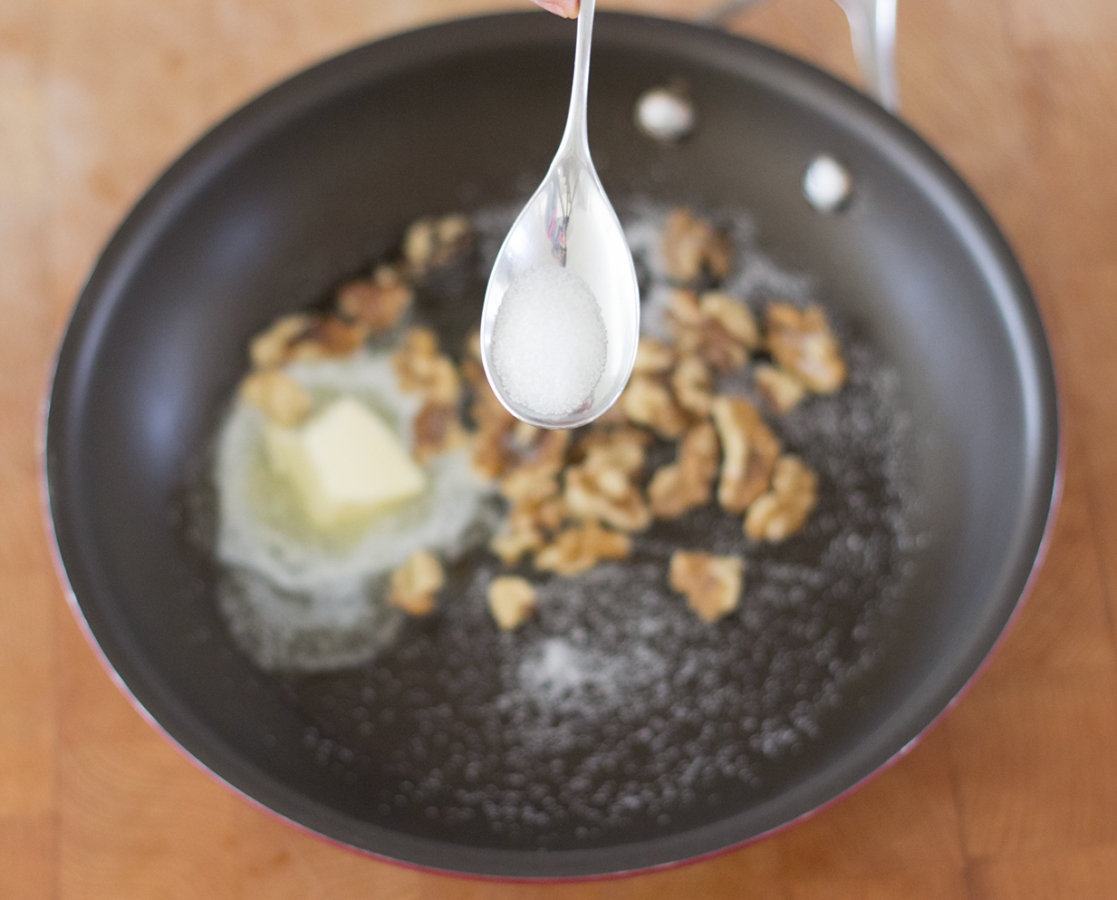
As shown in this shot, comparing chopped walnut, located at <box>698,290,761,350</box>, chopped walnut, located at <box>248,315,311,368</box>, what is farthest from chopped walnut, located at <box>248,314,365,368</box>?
chopped walnut, located at <box>698,290,761,350</box>

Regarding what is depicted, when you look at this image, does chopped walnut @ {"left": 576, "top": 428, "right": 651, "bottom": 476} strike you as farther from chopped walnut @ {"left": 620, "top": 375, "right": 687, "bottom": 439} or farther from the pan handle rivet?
the pan handle rivet

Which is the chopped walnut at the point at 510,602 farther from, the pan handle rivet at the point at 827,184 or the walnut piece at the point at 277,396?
the pan handle rivet at the point at 827,184

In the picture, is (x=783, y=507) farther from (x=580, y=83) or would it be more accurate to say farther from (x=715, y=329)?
(x=580, y=83)

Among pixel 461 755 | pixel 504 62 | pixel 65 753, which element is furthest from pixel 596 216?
pixel 65 753

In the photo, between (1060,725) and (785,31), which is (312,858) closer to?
(1060,725)

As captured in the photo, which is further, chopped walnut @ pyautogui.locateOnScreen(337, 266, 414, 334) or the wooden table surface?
chopped walnut @ pyautogui.locateOnScreen(337, 266, 414, 334)

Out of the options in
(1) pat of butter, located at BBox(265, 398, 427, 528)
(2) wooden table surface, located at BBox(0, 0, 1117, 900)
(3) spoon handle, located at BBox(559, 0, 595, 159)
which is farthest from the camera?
(1) pat of butter, located at BBox(265, 398, 427, 528)

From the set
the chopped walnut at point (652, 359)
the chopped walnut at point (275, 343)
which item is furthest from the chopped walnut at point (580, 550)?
the chopped walnut at point (275, 343)

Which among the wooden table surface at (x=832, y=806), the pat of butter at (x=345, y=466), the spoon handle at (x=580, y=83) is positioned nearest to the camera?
the spoon handle at (x=580, y=83)
